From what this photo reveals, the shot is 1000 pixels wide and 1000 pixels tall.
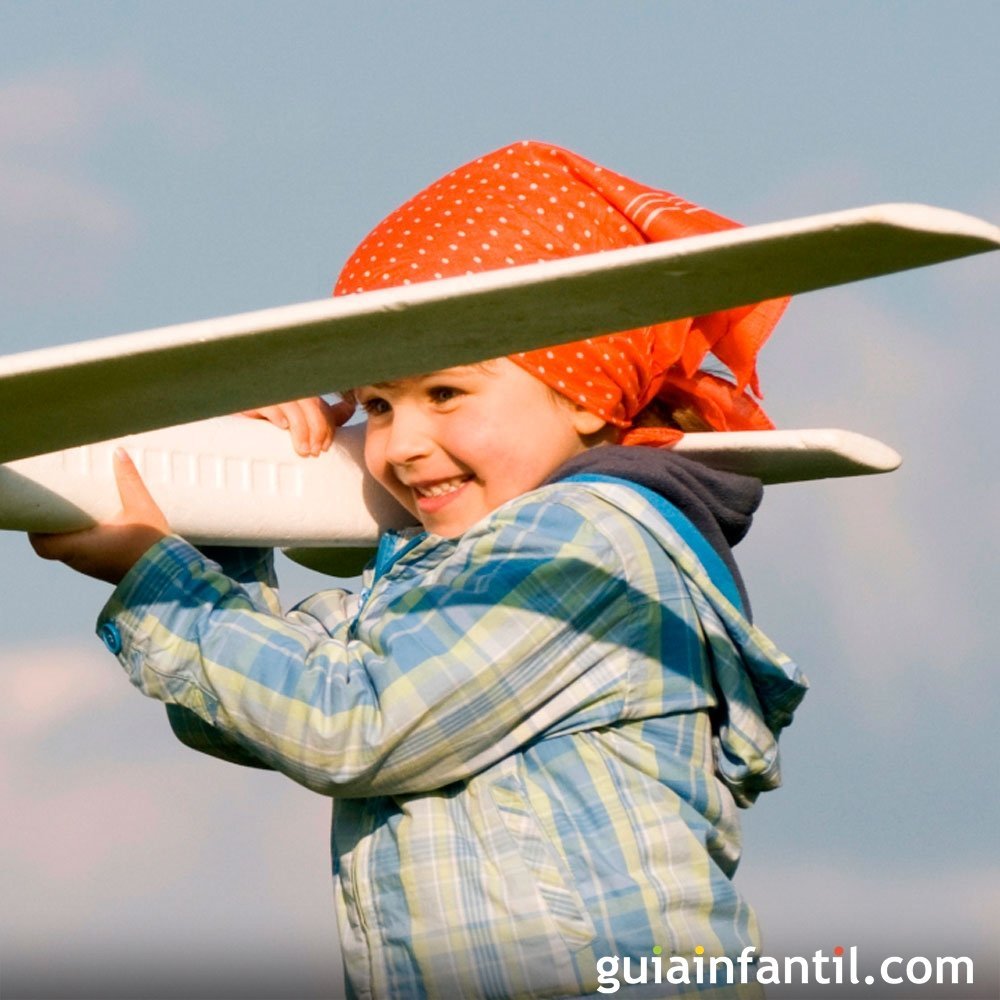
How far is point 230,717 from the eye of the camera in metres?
3.01

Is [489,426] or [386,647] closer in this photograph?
[386,647]

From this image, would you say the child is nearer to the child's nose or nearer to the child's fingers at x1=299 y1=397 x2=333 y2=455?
the child's nose

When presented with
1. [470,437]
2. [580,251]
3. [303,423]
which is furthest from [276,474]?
[580,251]

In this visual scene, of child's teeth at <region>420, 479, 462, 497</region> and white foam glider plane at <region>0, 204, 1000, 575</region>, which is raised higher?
white foam glider plane at <region>0, 204, 1000, 575</region>

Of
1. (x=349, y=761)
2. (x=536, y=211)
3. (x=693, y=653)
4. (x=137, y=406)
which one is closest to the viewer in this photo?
(x=137, y=406)

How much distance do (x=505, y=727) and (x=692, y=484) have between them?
55 centimetres

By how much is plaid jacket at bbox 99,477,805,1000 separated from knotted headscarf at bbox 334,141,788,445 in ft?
0.95

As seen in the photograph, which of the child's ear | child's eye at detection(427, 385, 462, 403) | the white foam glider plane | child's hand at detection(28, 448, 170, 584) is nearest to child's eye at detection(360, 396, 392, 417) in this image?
child's eye at detection(427, 385, 462, 403)

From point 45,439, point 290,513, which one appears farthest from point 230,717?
point 45,439

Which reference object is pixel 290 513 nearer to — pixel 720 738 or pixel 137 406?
pixel 720 738

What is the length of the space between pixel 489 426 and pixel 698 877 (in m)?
0.80

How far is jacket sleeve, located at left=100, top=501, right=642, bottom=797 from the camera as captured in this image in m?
2.98

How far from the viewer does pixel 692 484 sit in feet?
10.8

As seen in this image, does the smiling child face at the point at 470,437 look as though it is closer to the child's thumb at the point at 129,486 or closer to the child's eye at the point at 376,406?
the child's eye at the point at 376,406
